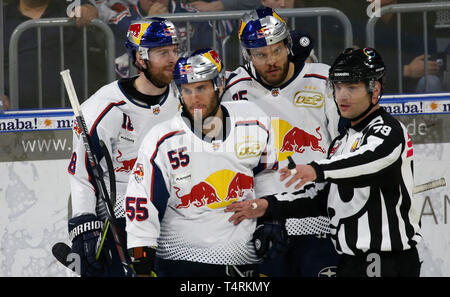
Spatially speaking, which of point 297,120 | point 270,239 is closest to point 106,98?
point 297,120

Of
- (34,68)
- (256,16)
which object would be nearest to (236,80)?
(256,16)

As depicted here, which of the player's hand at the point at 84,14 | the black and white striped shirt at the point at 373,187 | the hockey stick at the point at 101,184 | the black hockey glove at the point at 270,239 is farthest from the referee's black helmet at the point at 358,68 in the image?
the player's hand at the point at 84,14

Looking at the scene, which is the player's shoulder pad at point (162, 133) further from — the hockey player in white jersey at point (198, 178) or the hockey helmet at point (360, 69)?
the hockey helmet at point (360, 69)

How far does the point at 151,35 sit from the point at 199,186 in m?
0.84

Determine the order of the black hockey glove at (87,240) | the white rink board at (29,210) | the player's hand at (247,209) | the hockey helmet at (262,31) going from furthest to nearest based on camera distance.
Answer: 1. the white rink board at (29,210)
2. the black hockey glove at (87,240)
3. the hockey helmet at (262,31)
4. the player's hand at (247,209)

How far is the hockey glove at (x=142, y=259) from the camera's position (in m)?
3.83

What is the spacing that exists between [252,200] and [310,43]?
0.89m

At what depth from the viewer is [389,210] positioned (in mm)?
3742

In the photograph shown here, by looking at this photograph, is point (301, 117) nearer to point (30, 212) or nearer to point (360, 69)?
point (360, 69)

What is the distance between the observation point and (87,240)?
14.2 feet

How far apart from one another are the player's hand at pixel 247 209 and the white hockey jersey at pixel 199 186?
3cm

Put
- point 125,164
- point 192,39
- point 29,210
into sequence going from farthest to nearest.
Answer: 1. point 192,39
2. point 29,210
3. point 125,164

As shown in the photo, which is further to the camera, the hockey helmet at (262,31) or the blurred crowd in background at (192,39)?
the blurred crowd in background at (192,39)

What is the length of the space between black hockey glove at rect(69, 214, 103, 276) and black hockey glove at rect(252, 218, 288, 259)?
A: 2.57 ft
